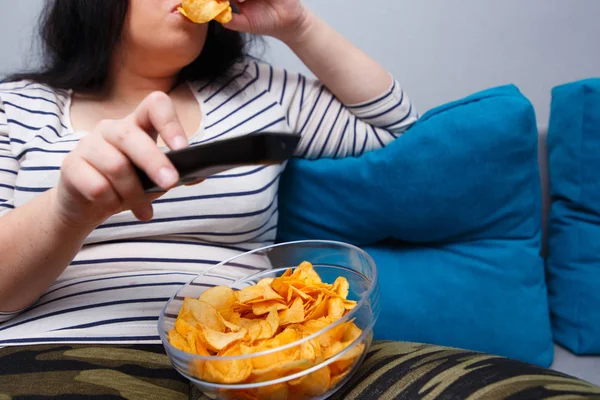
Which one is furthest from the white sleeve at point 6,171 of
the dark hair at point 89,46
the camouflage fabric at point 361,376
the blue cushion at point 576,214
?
the blue cushion at point 576,214

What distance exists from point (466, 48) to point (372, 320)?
996 mm

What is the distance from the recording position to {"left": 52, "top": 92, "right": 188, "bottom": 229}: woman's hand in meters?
0.45

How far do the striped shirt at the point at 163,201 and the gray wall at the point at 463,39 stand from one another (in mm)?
380

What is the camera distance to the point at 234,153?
0.43 metres

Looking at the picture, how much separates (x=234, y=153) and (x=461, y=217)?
0.60 meters

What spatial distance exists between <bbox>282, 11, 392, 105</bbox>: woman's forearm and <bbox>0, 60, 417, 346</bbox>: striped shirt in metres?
0.03

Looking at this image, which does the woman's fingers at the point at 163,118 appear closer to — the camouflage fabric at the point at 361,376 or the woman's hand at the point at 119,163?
the woman's hand at the point at 119,163

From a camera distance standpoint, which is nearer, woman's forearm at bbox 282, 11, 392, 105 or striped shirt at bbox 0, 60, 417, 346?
striped shirt at bbox 0, 60, 417, 346

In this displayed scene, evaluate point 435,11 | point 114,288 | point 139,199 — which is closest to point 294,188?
point 114,288

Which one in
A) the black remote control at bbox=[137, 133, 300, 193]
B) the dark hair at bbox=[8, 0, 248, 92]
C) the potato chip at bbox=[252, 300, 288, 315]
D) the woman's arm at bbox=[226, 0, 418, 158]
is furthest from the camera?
the woman's arm at bbox=[226, 0, 418, 158]

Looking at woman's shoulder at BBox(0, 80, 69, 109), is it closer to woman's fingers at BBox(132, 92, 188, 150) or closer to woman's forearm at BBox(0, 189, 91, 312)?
woman's forearm at BBox(0, 189, 91, 312)

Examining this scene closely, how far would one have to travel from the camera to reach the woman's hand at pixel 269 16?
0.90 m

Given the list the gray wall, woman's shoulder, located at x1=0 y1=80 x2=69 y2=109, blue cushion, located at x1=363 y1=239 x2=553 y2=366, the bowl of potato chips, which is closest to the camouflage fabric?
the bowl of potato chips

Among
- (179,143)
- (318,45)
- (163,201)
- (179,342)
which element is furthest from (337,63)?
(179,342)
